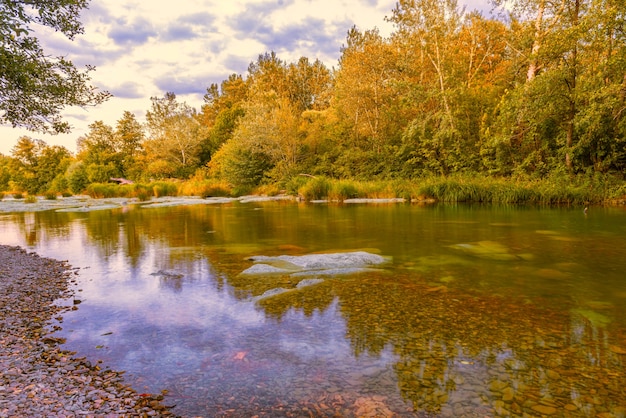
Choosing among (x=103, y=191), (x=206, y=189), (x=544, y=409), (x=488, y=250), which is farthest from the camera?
(x=103, y=191)

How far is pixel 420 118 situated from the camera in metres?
24.9

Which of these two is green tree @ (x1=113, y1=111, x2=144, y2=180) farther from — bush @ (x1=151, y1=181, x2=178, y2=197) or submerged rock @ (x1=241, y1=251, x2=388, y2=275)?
submerged rock @ (x1=241, y1=251, x2=388, y2=275)

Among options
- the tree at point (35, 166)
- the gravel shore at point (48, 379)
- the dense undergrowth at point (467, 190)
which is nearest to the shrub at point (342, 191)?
the dense undergrowth at point (467, 190)

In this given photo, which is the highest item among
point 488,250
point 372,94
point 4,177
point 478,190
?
point 372,94

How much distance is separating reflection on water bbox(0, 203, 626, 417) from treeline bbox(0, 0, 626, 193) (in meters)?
12.4

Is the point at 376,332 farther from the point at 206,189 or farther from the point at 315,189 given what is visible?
the point at 206,189

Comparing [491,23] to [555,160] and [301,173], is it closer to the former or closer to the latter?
[555,160]

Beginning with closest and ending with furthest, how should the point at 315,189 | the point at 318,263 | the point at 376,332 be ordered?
the point at 376,332 < the point at 318,263 < the point at 315,189

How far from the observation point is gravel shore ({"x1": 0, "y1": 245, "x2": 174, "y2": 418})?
2248 millimetres

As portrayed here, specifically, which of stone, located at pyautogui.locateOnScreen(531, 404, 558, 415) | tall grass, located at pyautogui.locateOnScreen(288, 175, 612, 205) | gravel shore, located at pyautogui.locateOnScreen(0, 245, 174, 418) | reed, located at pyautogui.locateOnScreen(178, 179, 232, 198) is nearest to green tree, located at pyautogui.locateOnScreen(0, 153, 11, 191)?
reed, located at pyautogui.locateOnScreen(178, 179, 232, 198)

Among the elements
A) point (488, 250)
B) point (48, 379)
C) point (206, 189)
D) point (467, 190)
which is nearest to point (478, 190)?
point (467, 190)

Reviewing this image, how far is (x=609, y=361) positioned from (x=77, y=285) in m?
5.98

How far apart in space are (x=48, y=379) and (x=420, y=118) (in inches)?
978

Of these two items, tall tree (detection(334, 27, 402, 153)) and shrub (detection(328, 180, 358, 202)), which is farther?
tall tree (detection(334, 27, 402, 153))
